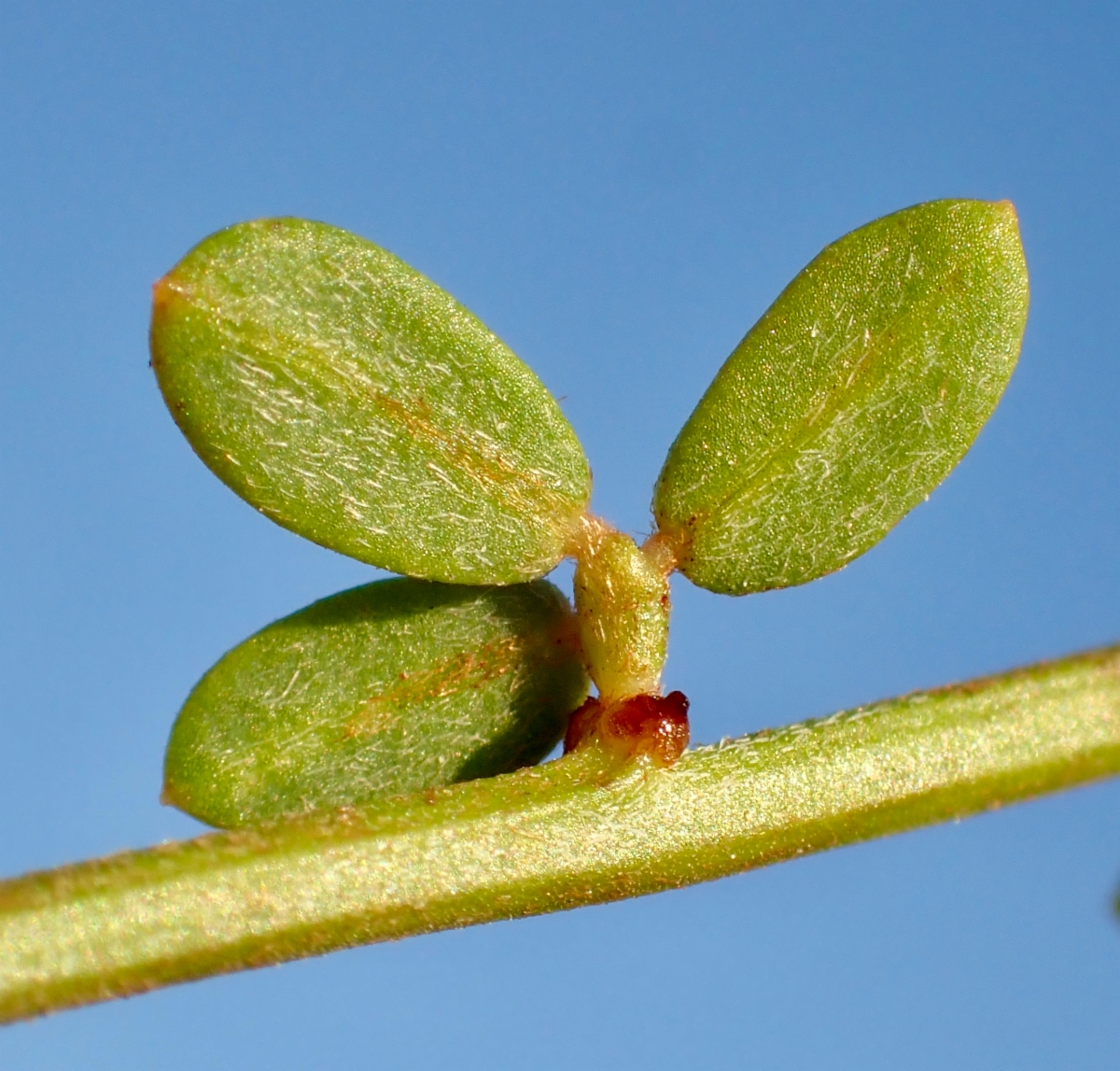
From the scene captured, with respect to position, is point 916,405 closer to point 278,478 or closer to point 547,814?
point 547,814

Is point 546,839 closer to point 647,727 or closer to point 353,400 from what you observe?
point 647,727

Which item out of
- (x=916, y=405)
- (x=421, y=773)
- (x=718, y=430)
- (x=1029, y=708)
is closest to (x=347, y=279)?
(x=718, y=430)

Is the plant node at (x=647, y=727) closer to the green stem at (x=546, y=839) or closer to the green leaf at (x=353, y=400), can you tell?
the green stem at (x=546, y=839)

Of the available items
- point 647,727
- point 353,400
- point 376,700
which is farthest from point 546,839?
point 353,400

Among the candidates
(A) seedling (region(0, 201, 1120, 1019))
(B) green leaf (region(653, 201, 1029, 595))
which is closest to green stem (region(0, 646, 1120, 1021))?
(A) seedling (region(0, 201, 1120, 1019))

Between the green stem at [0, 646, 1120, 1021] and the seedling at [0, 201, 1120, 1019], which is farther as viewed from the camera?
the seedling at [0, 201, 1120, 1019]

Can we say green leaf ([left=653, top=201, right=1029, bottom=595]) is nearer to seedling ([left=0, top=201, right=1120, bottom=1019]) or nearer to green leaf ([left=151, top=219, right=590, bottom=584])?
seedling ([left=0, top=201, right=1120, bottom=1019])
